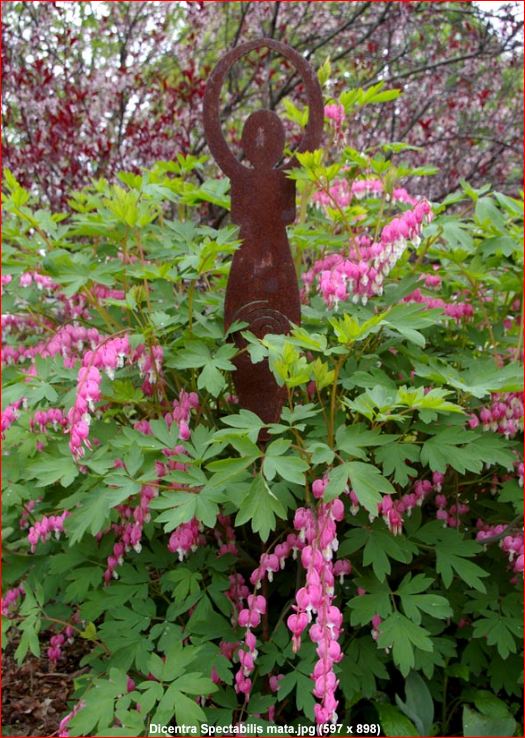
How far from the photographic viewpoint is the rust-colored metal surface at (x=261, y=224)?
2369mm

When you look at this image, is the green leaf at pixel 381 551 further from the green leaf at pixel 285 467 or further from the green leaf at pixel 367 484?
the green leaf at pixel 285 467

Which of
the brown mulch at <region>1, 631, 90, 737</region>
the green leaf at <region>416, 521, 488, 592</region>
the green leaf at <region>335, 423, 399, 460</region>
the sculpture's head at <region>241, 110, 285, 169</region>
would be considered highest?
the sculpture's head at <region>241, 110, 285, 169</region>

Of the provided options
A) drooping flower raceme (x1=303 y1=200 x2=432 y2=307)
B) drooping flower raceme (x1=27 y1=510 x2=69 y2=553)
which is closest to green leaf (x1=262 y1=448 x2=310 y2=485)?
drooping flower raceme (x1=303 y1=200 x2=432 y2=307)

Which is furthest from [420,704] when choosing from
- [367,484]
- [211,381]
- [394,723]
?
[211,381]

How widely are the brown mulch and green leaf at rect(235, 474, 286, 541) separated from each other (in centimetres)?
150

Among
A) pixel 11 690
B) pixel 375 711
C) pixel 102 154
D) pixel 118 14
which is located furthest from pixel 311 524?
pixel 118 14

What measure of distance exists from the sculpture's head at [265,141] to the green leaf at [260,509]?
3.63ft

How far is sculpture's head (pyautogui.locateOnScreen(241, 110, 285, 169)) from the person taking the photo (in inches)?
96.8

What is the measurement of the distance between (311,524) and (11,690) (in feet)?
6.18

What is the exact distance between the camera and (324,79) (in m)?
2.60

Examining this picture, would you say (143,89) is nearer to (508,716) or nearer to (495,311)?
(495,311)

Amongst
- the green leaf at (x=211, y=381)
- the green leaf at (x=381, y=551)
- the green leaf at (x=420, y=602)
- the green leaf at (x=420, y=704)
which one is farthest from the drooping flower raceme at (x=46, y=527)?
the green leaf at (x=420, y=704)

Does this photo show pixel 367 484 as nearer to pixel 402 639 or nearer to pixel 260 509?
pixel 260 509

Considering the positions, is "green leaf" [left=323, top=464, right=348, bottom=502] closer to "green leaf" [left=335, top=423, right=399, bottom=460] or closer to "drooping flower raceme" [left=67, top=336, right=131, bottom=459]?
"green leaf" [left=335, top=423, right=399, bottom=460]
